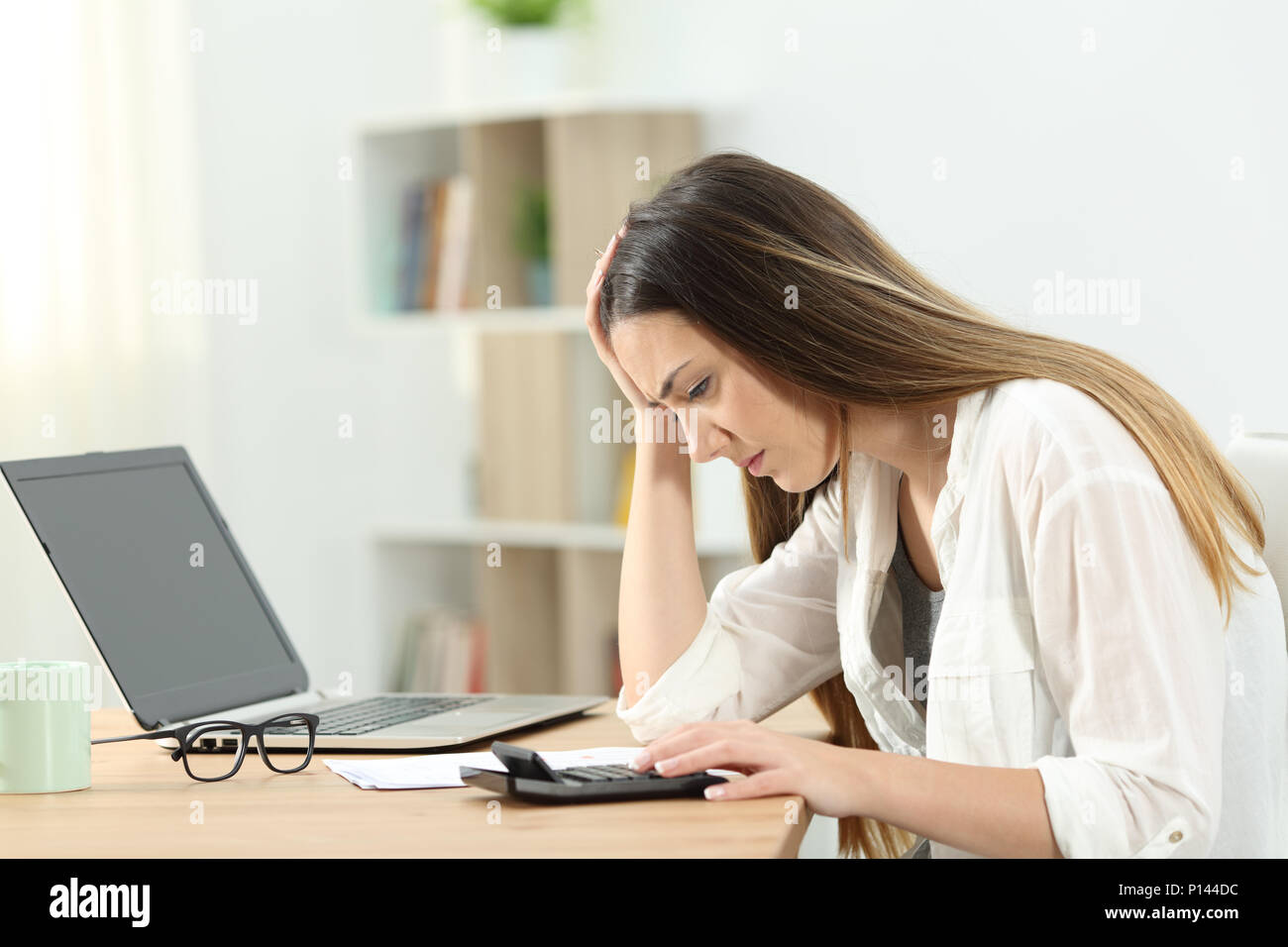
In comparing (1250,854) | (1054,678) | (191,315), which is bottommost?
(1250,854)

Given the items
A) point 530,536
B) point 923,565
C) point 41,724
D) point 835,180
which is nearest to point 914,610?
point 923,565

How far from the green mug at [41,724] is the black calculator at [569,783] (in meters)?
0.33

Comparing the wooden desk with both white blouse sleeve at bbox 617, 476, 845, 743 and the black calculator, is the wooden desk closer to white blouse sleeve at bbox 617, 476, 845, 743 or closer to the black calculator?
the black calculator

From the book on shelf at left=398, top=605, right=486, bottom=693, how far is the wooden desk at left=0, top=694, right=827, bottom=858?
1881mm

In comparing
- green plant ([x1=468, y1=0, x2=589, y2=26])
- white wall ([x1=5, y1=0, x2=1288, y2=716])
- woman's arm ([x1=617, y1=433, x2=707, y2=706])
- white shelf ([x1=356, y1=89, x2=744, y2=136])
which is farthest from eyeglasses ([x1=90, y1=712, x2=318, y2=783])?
green plant ([x1=468, y1=0, x2=589, y2=26])

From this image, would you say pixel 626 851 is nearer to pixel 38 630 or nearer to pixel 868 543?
pixel 868 543

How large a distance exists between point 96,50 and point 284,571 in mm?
1152

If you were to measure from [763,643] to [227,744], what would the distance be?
0.52 meters

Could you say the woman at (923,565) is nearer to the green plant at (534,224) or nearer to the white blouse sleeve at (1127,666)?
the white blouse sleeve at (1127,666)

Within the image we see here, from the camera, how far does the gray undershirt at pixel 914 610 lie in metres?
1.36

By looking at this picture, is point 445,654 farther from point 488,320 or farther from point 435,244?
point 435,244

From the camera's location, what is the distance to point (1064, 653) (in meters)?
1.05

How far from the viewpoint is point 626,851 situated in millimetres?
868
